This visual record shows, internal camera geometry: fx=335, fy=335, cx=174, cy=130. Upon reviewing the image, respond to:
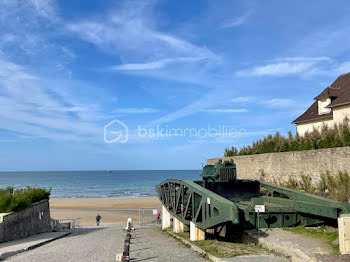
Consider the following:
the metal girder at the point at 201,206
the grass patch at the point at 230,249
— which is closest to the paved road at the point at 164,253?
the grass patch at the point at 230,249

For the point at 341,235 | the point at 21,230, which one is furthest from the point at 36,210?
the point at 341,235

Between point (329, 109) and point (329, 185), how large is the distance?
12681 millimetres

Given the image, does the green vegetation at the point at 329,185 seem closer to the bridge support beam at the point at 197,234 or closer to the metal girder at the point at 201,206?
the metal girder at the point at 201,206

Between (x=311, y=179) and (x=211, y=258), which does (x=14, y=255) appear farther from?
(x=311, y=179)

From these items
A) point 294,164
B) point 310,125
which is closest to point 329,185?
point 294,164

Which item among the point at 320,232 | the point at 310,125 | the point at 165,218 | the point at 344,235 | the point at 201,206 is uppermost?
the point at 310,125

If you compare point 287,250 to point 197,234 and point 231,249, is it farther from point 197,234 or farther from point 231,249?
point 197,234

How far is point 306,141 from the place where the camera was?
85.5 feet

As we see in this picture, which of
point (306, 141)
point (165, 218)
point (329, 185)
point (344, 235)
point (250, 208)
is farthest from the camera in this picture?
point (306, 141)

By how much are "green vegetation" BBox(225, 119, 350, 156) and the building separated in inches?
63.8

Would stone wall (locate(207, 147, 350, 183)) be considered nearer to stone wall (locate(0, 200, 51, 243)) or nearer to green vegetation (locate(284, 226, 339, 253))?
green vegetation (locate(284, 226, 339, 253))

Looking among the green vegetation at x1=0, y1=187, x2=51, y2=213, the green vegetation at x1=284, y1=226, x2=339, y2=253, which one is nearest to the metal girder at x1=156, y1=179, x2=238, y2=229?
the green vegetation at x1=284, y1=226, x2=339, y2=253

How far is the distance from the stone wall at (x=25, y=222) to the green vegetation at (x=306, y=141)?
64.4ft

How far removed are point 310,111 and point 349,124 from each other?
949cm
